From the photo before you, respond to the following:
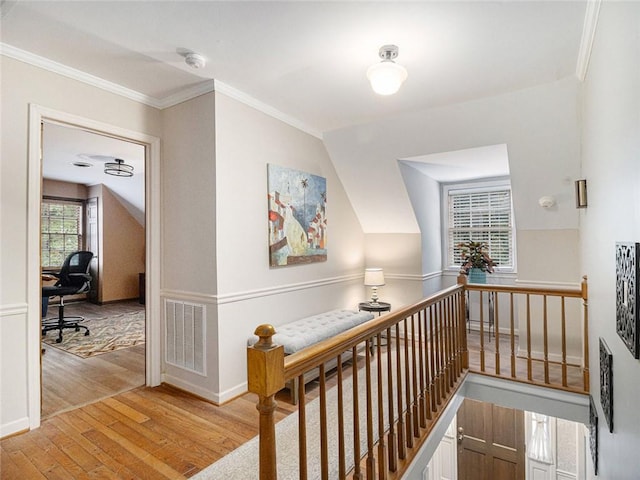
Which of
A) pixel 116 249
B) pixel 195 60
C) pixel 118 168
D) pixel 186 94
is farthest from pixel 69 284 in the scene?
pixel 195 60

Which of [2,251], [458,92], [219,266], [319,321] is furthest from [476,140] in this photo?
[2,251]

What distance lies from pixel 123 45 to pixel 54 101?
2.48ft

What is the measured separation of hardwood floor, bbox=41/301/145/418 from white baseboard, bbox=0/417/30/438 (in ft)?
0.70

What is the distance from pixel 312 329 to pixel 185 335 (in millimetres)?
1149

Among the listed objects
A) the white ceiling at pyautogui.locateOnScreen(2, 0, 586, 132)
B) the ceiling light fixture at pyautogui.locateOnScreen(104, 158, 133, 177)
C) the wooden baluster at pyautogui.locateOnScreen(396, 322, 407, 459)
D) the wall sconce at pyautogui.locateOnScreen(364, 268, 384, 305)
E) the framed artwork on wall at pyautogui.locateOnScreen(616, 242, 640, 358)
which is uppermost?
the white ceiling at pyautogui.locateOnScreen(2, 0, 586, 132)

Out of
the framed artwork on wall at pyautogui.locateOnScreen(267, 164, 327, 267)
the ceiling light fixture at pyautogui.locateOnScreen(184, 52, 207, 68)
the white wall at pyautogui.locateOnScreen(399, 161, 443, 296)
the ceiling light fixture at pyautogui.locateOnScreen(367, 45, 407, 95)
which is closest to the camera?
the ceiling light fixture at pyautogui.locateOnScreen(367, 45, 407, 95)

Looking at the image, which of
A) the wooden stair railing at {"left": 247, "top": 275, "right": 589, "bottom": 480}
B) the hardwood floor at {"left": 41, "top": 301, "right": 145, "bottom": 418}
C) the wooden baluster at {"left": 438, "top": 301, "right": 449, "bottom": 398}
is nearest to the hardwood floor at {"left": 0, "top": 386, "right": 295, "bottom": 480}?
the hardwood floor at {"left": 41, "top": 301, "right": 145, "bottom": 418}

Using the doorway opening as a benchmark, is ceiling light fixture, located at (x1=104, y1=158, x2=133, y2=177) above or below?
above

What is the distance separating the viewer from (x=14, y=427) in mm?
2303

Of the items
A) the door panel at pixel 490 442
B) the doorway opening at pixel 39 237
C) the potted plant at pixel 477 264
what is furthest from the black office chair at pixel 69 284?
the door panel at pixel 490 442

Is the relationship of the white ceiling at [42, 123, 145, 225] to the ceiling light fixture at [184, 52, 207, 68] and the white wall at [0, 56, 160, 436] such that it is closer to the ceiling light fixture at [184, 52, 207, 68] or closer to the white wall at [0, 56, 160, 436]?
the white wall at [0, 56, 160, 436]

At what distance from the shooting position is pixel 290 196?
3.59 metres

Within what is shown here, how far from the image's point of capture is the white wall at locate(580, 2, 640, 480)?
1236 mm

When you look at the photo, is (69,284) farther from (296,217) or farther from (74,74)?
(296,217)
